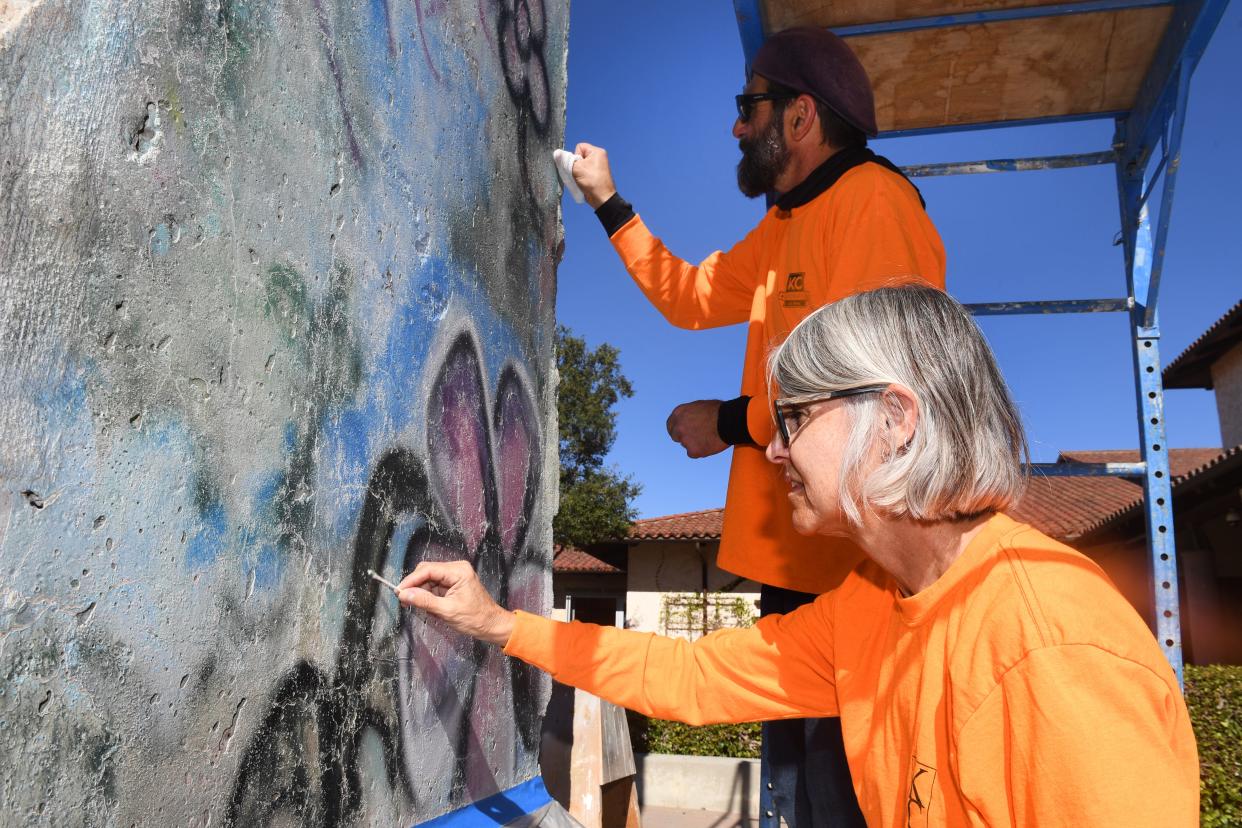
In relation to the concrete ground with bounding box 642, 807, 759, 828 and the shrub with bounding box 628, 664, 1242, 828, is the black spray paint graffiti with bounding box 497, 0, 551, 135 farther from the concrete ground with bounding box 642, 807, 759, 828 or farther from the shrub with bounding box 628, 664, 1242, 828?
the concrete ground with bounding box 642, 807, 759, 828

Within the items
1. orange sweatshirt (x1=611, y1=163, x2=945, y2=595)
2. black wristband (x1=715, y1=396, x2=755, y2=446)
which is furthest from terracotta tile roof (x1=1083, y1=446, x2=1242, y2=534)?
black wristband (x1=715, y1=396, x2=755, y2=446)

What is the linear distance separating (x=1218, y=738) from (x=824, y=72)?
17.8 ft

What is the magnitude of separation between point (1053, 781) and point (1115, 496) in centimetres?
1886

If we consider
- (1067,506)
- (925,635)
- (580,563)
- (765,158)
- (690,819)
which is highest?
(1067,506)

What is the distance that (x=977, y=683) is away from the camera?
127 cm

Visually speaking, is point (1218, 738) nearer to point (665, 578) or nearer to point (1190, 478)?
point (1190, 478)

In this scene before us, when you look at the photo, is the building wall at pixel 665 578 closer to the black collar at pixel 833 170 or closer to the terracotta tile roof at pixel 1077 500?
the terracotta tile roof at pixel 1077 500

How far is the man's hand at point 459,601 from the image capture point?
1810 mm

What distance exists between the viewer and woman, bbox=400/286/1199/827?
1118 millimetres

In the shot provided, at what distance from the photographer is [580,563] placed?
21.6m

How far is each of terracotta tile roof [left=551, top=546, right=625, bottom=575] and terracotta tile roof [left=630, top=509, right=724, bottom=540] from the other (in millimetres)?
1270

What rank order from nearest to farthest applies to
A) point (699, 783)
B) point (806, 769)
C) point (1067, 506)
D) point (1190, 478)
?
1. point (806, 769)
2. point (699, 783)
3. point (1190, 478)
4. point (1067, 506)

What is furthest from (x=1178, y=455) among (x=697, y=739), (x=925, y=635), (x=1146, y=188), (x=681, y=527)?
(x=925, y=635)

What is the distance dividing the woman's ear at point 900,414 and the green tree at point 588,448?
19210mm
